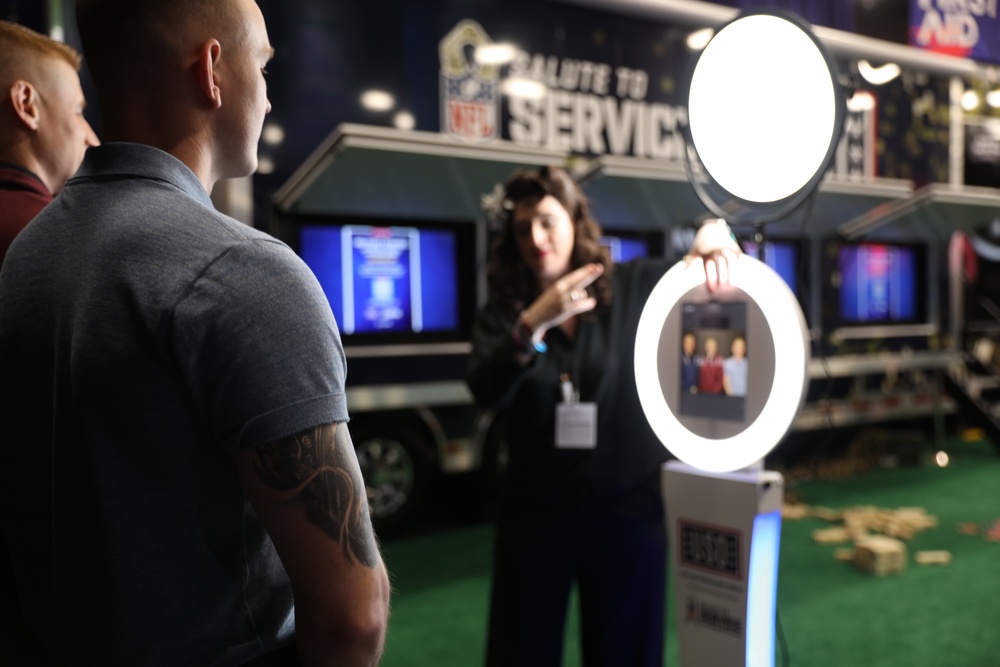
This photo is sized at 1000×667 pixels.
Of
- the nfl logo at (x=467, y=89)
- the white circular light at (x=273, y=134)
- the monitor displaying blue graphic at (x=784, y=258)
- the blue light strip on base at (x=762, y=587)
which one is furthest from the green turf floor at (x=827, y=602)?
the nfl logo at (x=467, y=89)

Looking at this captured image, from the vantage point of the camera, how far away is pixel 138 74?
92cm

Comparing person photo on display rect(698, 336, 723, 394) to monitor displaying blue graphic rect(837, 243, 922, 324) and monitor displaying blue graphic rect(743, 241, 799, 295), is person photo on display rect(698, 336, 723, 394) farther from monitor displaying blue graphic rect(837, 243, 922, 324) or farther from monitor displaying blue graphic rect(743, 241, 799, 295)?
monitor displaying blue graphic rect(837, 243, 922, 324)

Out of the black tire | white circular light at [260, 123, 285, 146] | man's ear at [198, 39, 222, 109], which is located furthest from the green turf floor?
white circular light at [260, 123, 285, 146]

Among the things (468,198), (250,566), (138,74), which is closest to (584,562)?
(250,566)

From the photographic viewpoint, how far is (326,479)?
85 centimetres

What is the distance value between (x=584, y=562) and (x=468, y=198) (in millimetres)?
3152

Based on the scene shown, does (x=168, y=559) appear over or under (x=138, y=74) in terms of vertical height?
under

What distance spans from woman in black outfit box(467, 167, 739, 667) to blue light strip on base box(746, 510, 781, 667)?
0.43 meters

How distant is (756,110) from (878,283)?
6.60 m

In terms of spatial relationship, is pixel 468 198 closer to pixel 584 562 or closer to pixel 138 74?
pixel 584 562

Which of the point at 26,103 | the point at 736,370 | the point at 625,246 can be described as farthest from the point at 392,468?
the point at 736,370

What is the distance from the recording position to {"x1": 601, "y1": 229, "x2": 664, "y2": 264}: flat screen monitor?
571 cm

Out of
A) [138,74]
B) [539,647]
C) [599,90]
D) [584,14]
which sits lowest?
[539,647]

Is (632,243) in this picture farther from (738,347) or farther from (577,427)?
(738,347)
